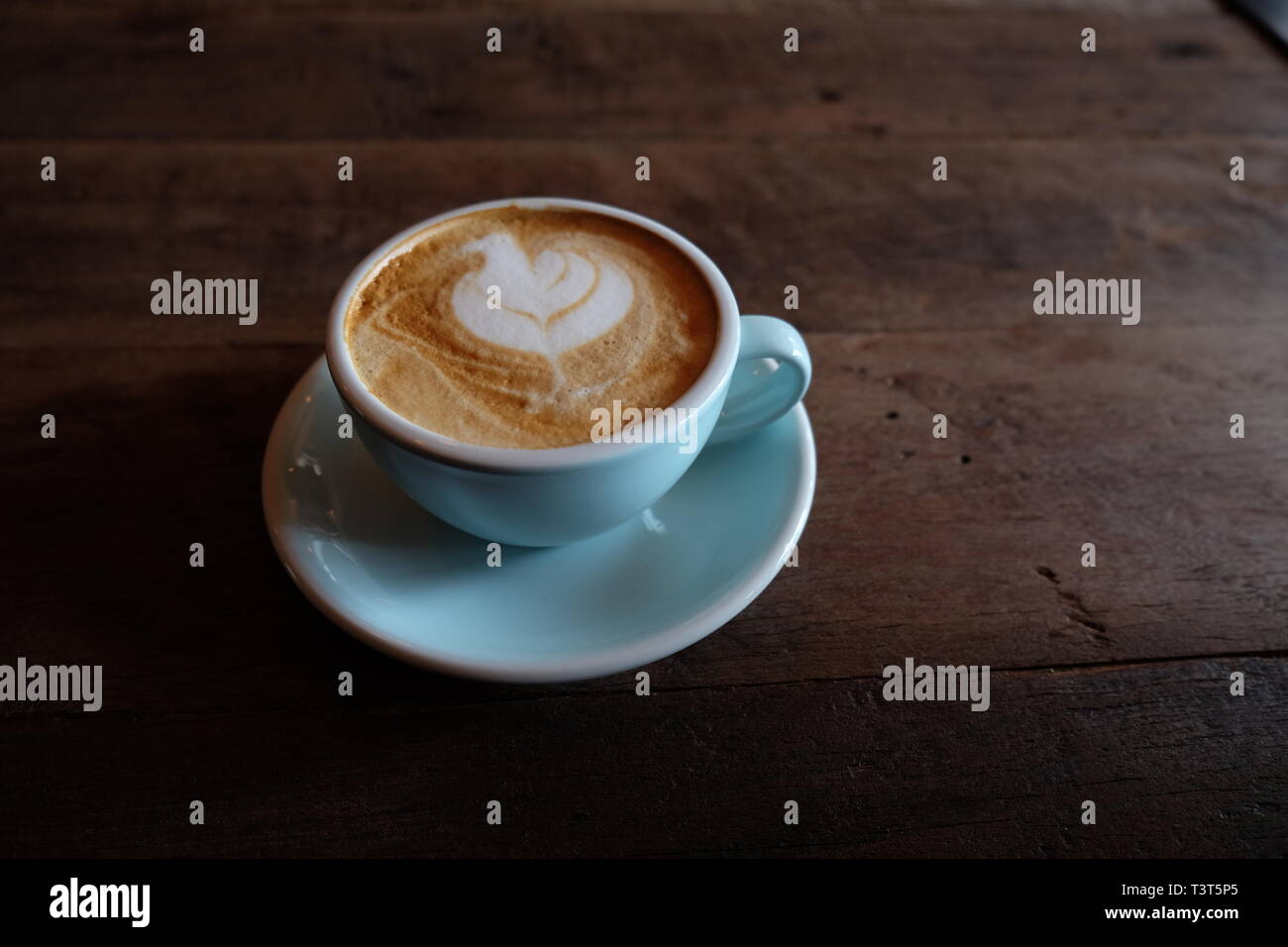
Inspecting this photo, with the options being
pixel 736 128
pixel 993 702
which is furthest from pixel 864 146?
pixel 993 702

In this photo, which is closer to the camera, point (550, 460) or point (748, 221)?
point (550, 460)

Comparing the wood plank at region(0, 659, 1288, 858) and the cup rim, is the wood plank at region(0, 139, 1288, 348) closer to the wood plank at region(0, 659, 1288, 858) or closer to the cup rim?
the cup rim

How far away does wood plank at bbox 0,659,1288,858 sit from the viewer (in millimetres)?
609

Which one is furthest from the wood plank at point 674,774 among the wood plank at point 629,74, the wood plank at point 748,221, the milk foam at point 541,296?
the wood plank at point 629,74

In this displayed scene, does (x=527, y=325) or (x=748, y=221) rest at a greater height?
(x=748, y=221)

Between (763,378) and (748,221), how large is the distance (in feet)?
1.28

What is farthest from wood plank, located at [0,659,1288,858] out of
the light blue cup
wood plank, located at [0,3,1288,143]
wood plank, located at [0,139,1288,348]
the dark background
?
wood plank, located at [0,3,1288,143]

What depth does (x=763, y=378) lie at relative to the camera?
2.59ft

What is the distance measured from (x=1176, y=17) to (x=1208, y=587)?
114cm

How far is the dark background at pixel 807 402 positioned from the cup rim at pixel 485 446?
182 millimetres

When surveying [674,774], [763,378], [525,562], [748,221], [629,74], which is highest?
[629,74]

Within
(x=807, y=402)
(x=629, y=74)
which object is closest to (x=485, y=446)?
(x=807, y=402)

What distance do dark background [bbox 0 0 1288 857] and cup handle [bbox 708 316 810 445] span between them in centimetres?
11

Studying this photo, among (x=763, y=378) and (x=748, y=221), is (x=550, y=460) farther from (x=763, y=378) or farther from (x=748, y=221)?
(x=748, y=221)
